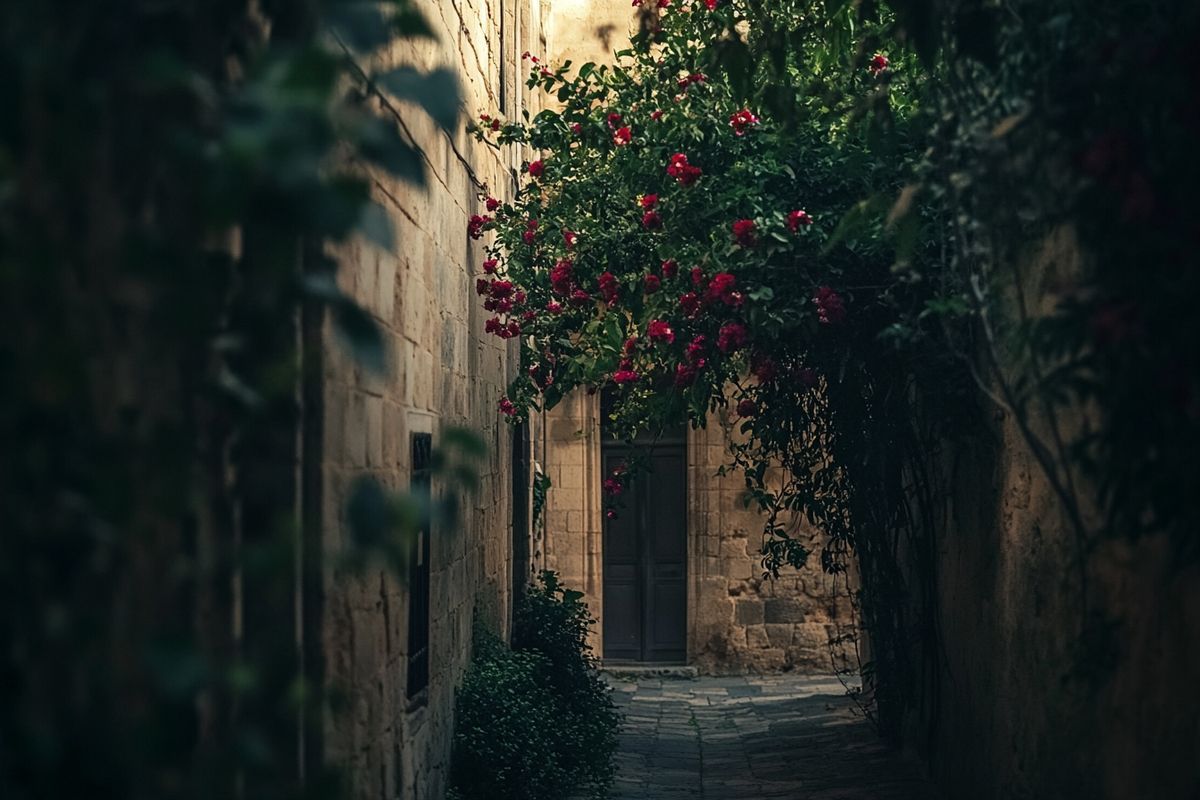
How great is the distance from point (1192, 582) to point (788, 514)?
1018 centimetres

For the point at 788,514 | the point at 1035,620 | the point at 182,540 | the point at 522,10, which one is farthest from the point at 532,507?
the point at 182,540

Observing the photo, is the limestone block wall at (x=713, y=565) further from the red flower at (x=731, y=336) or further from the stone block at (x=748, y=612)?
the red flower at (x=731, y=336)

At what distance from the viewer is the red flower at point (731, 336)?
6.92 m

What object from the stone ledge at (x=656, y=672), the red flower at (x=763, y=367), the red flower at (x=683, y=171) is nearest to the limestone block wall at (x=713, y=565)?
the stone ledge at (x=656, y=672)

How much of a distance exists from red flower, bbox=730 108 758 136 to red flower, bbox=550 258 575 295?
1115mm

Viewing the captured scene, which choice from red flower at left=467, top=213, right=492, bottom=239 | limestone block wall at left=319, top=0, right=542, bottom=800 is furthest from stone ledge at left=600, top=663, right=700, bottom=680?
red flower at left=467, top=213, right=492, bottom=239

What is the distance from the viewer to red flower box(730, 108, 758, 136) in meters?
7.25

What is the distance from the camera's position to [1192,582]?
378 cm

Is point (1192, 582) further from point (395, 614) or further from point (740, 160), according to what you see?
point (740, 160)

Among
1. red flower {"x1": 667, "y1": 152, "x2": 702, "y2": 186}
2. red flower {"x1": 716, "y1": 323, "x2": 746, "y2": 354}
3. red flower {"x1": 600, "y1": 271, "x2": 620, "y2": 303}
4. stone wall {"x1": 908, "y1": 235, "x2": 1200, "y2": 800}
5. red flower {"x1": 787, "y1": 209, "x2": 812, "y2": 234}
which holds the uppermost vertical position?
red flower {"x1": 667, "y1": 152, "x2": 702, "y2": 186}

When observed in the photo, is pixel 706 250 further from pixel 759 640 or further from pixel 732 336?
pixel 759 640

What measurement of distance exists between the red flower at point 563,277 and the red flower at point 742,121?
1.12m

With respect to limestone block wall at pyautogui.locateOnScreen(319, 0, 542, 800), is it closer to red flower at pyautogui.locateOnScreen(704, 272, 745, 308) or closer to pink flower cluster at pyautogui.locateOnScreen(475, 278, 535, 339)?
pink flower cluster at pyautogui.locateOnScreen(475, 278, 535, 339)

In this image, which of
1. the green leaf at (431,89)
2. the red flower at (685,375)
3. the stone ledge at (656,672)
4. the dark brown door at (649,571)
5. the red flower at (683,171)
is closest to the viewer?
the green leaf at (431,89)
